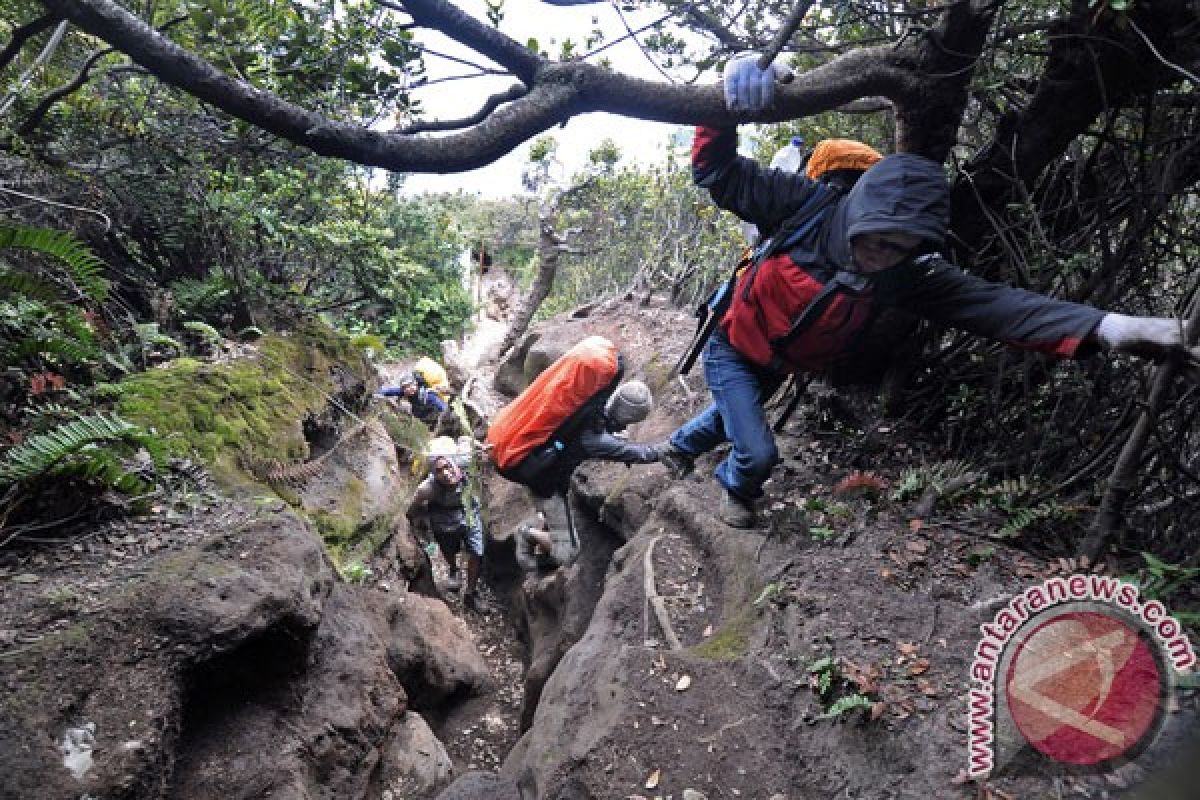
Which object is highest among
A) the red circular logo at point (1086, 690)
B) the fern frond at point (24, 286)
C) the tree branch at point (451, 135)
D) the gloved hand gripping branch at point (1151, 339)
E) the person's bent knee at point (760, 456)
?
the tree branch at point (451, 135)

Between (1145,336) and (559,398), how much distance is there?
439 centimetres

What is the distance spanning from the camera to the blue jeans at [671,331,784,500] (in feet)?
14.3

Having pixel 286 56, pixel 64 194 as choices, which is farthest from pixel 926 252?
pixel 64 194

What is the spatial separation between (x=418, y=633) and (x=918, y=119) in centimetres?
587

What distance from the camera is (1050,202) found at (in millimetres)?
3828

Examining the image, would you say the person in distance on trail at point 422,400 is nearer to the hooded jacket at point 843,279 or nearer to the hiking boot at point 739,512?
the hiking boot at point 739,512

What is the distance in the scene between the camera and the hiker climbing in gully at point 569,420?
19.5 ft

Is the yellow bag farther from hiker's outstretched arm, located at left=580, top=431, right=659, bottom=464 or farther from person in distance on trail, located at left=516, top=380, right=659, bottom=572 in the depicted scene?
hiker's outstretched arm, located at left=580, top=431, right=659, bottom=464

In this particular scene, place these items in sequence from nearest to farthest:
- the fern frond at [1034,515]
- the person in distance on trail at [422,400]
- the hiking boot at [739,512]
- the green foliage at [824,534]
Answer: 1. the fern frond at [1034,515]
2. the green foliage at [824,534]
3. the hiking boot at [739,512]
4. the person in distance on trail at [422,400]

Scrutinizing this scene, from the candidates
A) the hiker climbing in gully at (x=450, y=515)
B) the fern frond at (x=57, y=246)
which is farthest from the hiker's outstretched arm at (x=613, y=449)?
the fern frond at (x=57, y=246)

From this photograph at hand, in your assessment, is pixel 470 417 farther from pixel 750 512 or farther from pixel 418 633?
pixel 750 512

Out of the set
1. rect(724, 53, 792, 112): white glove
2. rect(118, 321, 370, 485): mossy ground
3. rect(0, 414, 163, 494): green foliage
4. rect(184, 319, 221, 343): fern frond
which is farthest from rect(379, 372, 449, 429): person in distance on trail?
rect(724, 53, 792, 112): white glove

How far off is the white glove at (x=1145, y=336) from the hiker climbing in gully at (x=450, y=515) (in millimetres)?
6168

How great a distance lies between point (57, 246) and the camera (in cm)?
411
